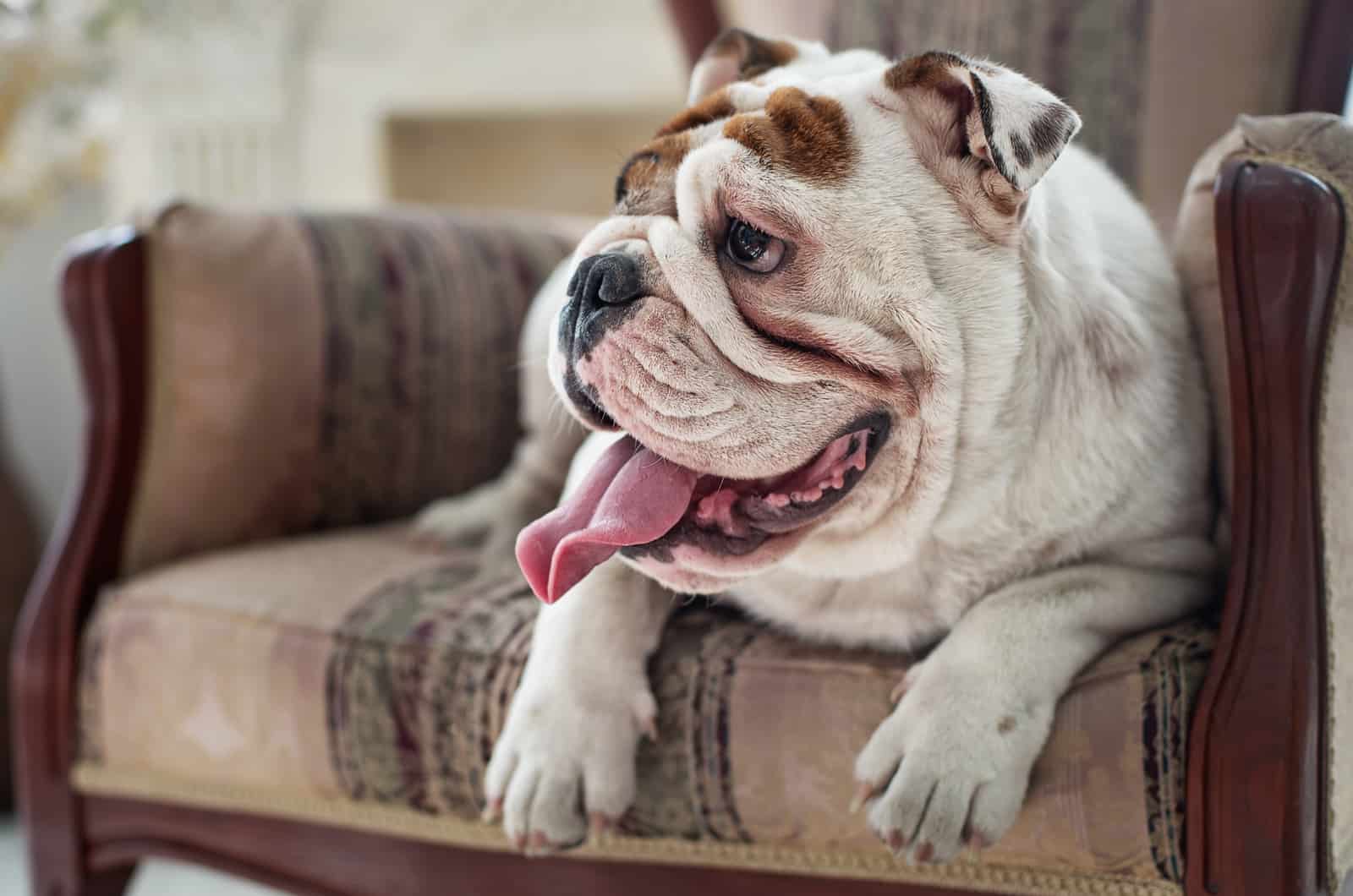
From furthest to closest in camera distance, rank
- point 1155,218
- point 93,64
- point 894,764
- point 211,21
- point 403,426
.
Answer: point 211,21 < point 93,64 < point 403,426 < point 1155,218 < point 894,764

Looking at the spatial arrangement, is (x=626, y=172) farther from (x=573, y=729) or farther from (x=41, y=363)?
(x=41, y=363)

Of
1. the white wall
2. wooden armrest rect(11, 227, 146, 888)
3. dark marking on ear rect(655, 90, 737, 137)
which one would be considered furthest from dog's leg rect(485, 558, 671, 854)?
the white wall

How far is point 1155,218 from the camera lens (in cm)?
150

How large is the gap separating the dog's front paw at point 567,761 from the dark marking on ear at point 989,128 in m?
0.51

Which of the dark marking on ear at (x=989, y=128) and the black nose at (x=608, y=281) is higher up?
the dark marking on ear at (x=989, y=128)

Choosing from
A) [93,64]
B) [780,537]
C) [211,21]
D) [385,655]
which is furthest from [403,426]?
[211,21]

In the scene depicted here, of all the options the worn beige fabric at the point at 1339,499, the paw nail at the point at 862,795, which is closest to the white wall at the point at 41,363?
the paw nail at the point at 862,795

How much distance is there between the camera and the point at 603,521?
88 centimetres

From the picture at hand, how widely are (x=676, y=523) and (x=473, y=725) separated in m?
0.31

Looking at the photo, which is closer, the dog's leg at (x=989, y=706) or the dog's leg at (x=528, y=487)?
the dog's leg at (x=989, y=706)

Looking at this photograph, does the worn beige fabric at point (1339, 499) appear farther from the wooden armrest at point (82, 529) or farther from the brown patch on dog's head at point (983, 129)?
the wooden armrest at point (82, 529)

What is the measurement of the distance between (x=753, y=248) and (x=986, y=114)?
19 centimetres

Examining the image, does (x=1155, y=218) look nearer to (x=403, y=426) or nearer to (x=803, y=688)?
(x=803, y=688)

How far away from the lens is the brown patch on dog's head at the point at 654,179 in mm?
917
